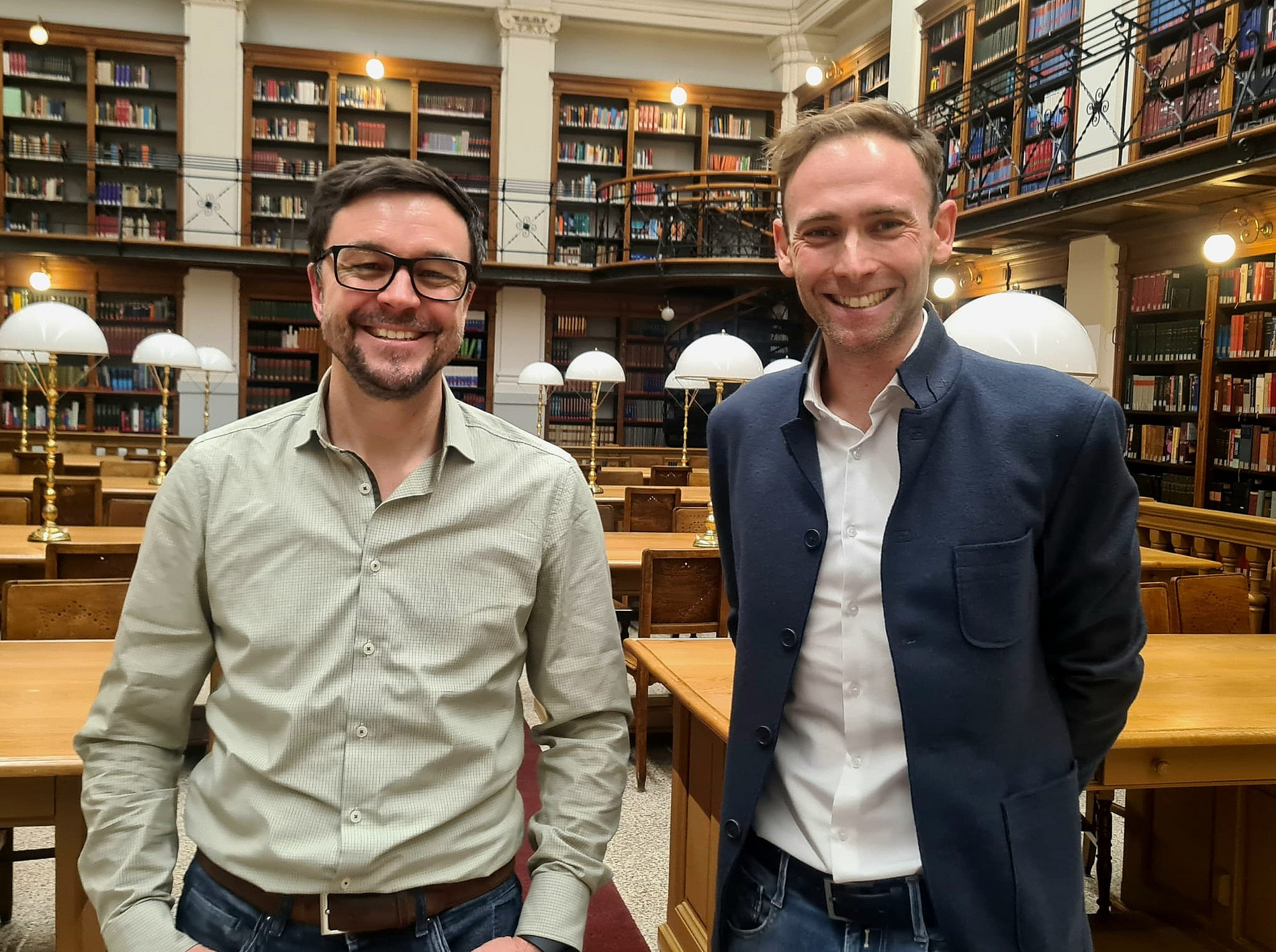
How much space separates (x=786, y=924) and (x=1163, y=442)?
7179mm

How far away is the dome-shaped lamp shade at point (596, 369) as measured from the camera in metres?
6.36

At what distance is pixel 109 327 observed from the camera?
11.5 meters

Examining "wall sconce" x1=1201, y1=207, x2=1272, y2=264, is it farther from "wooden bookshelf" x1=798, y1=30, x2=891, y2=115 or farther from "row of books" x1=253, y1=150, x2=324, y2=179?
"row of books" x1=253, y1=150, x2=324, y2=179

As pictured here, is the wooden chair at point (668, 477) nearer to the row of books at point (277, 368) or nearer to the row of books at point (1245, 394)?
the row of books at point (1245, 394)

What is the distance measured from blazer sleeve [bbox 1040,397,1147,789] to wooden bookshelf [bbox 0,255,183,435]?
11.6m

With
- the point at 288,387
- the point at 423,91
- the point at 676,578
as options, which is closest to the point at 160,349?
the point at 676,578

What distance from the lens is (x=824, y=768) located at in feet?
3.88

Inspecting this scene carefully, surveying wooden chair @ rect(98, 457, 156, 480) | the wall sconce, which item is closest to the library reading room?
wooden chair @ rect(98, 457, 156, 480)

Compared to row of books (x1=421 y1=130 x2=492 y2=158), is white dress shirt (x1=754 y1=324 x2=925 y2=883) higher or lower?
lower

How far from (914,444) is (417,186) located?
65 centimetres

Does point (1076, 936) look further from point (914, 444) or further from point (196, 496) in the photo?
point (196, 496)

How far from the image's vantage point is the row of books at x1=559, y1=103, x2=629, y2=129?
12.1 meters

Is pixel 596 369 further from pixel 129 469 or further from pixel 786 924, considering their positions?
pixel 786 924

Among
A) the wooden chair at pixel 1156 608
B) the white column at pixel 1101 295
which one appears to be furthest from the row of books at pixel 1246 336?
the wooden chair at pixel 1156 608
